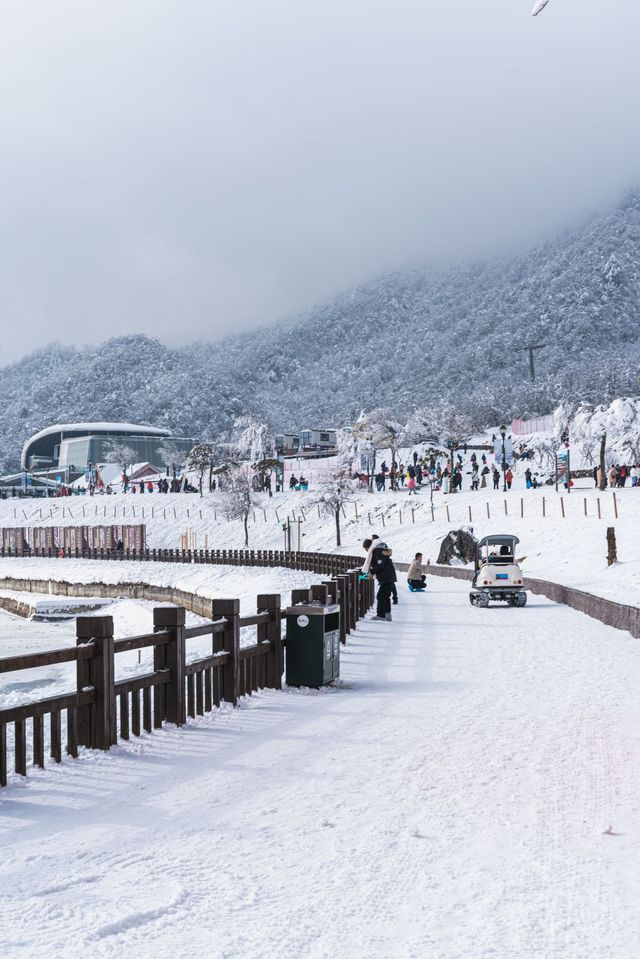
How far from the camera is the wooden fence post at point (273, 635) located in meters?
12.0

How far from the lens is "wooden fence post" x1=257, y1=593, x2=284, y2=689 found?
1195 cm

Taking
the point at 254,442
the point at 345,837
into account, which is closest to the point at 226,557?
the point at 254,442

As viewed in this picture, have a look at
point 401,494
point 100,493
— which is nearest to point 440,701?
point 401,494

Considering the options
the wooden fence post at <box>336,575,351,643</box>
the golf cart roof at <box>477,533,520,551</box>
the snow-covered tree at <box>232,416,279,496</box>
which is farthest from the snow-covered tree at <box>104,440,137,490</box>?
the wooden fence post at <box>336,575,351,643</box>

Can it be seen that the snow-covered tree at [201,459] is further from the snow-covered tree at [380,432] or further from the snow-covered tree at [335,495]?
the snow-covered tree at [335,495]

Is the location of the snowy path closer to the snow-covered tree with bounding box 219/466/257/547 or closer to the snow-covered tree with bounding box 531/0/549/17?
the snow-covered tree with bounding box 531/0/549/17

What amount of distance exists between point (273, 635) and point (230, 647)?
1.44m

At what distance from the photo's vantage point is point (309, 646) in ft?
40.1

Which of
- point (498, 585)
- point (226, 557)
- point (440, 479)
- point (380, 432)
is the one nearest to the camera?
point (498, 585)

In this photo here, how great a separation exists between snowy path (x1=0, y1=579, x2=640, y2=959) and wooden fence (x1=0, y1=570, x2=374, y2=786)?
261mm

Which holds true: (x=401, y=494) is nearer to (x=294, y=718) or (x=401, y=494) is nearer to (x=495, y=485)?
(x=495, y=485)

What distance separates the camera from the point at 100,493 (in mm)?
127125

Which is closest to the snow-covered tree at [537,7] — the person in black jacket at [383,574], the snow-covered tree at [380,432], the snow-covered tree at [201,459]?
the person in black jacket at [383,574]

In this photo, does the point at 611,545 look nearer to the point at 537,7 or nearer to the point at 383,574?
the point at 383,574
